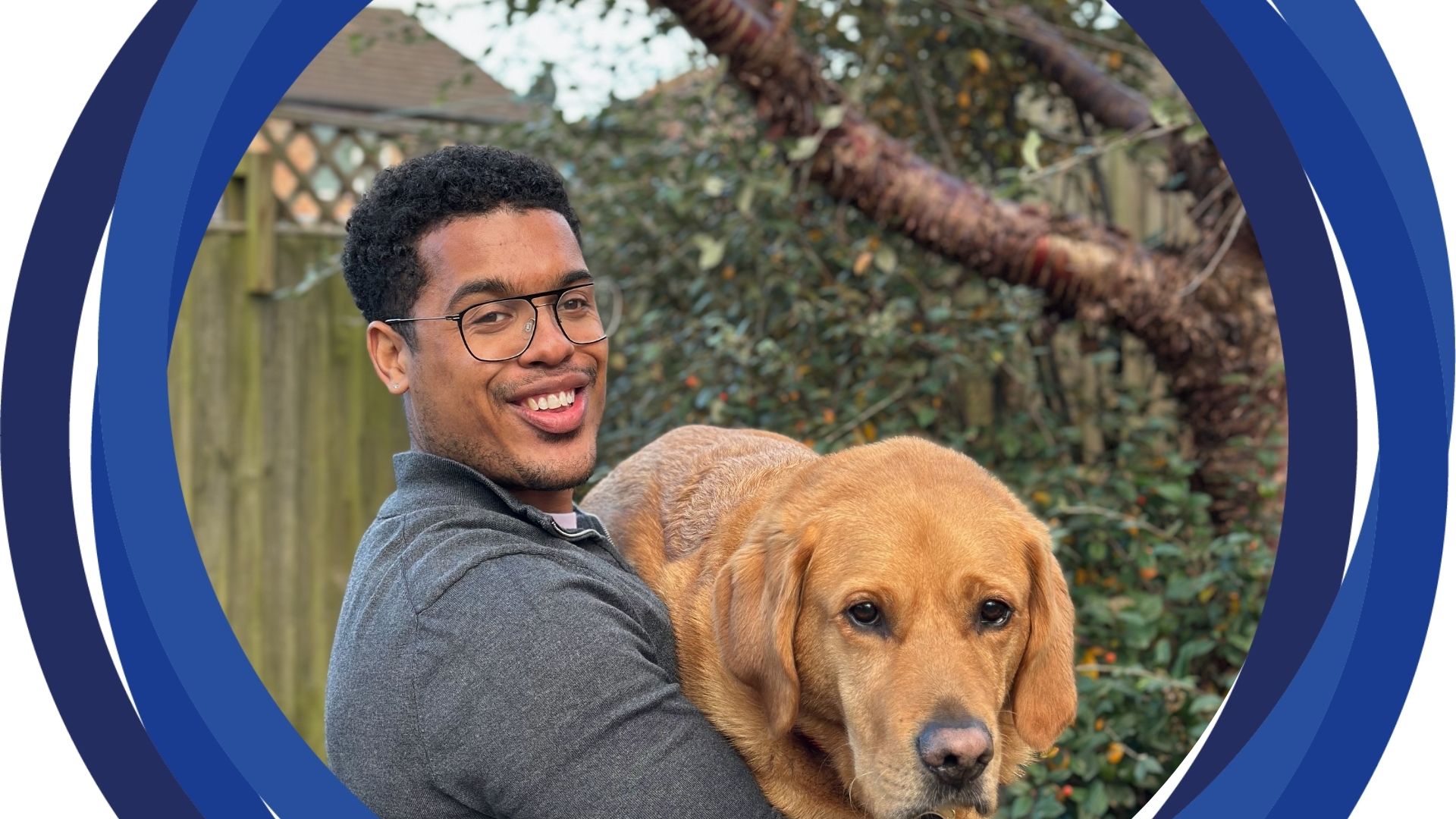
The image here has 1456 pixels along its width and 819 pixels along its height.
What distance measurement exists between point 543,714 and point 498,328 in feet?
2.47

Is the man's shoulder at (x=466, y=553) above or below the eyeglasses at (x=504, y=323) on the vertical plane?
below

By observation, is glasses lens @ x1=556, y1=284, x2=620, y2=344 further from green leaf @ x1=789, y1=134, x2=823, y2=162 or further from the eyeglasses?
green leaf @ x1=789, y1=134, x2=823, y2=162

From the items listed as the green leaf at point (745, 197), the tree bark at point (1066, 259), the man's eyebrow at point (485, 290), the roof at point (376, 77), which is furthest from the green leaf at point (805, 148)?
the roof at point (376, 77)

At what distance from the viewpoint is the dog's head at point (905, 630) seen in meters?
2.41

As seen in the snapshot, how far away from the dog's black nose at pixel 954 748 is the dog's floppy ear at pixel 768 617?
0.29 meters

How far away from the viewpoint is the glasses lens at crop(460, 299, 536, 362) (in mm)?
2547

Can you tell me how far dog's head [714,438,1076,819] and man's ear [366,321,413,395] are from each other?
729mm

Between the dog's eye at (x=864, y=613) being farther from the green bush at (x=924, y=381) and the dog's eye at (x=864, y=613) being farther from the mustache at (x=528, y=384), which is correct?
the green bush at (x=924, y=381)

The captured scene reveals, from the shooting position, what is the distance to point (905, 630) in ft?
8.19

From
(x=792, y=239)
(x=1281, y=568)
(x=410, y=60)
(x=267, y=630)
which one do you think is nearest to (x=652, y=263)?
(x=792, y=239)

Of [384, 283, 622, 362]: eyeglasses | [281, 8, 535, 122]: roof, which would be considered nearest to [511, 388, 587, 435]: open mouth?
[384, 283, 622, 362]: eyeglasses

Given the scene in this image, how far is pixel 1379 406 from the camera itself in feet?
8.36

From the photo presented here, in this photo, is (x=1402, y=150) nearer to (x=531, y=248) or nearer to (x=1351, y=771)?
(x=1351, y=771)

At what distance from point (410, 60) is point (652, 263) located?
7535mm
